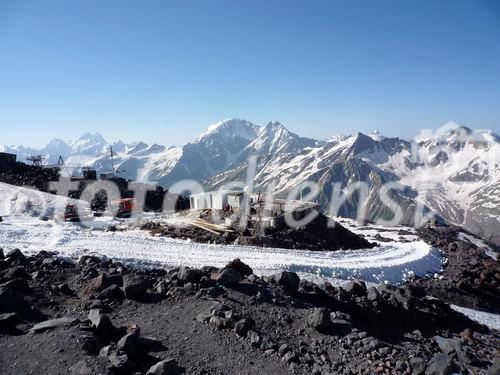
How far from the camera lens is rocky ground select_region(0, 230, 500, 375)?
1153 cm

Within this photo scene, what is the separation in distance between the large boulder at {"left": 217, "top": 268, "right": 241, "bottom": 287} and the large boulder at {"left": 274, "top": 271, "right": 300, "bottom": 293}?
2.00m

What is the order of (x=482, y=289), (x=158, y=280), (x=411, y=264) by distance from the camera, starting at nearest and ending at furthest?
(x=158, y=280), (x=482, y=289), (x=411, y=264)

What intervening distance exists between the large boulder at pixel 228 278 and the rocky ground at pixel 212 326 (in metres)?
0.05

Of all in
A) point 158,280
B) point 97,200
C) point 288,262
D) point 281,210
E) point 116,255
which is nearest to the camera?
point 158,280

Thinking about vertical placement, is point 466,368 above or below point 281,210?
below

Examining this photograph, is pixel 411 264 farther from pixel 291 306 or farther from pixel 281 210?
pixel 291 306

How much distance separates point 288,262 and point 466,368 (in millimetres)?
13180

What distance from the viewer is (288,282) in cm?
1817

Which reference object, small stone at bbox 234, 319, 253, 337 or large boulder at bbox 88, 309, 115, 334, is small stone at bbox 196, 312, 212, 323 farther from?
large boulder at bbox 88, 309, 115, 334

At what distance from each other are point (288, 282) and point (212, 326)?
17.8 feet

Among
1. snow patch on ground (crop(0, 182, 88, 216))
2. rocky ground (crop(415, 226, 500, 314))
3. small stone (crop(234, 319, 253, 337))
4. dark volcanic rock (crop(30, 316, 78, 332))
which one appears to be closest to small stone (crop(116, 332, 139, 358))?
dark volcanic rock (crop(30, 316, 78, 332))

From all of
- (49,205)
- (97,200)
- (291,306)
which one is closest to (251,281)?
(291,306)

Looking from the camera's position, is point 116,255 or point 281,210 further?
point 281,210

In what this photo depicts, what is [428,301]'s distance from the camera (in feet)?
69.8
